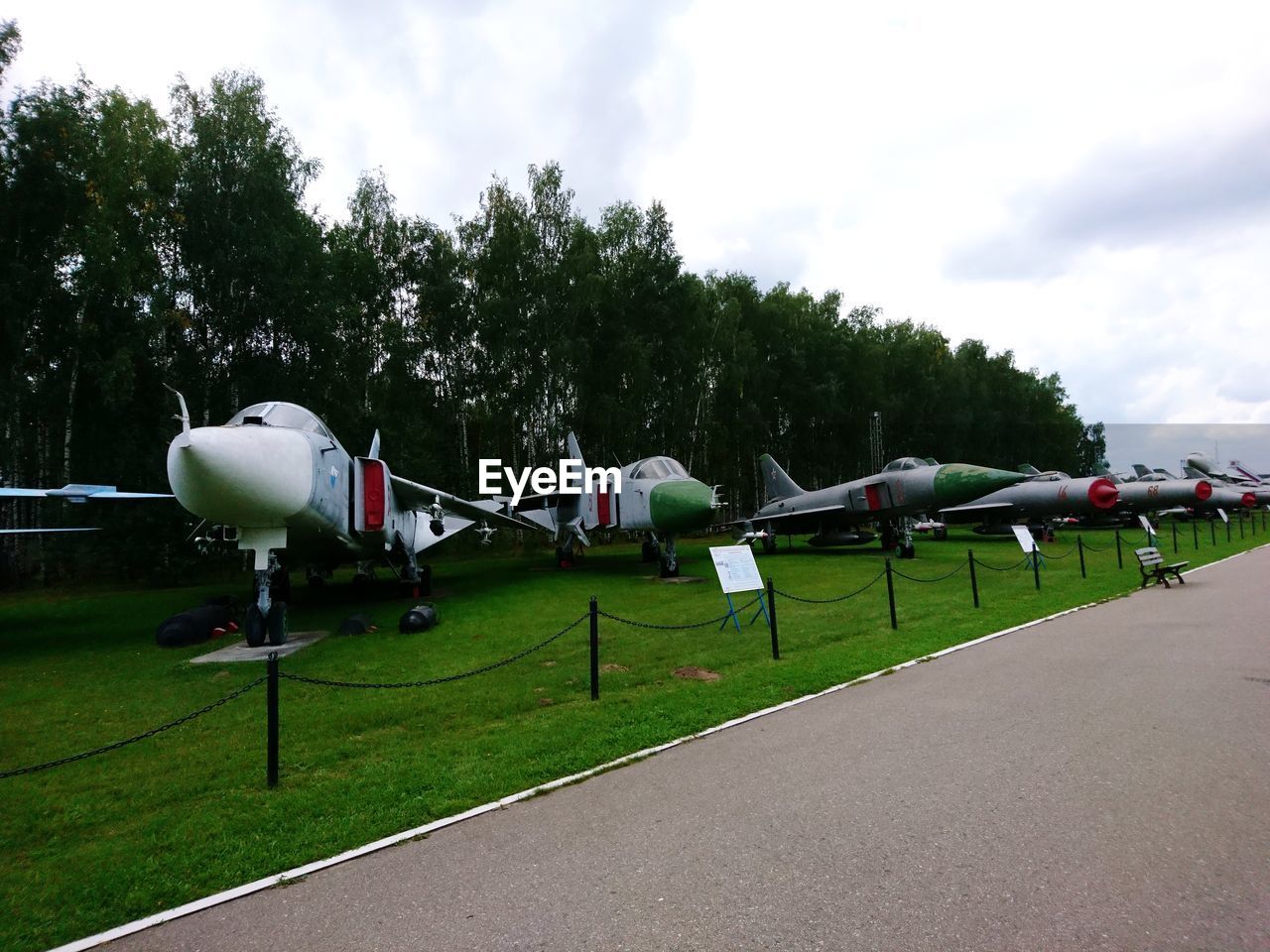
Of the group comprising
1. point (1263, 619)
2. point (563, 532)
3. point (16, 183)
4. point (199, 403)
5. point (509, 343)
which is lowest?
point (1263, 619)

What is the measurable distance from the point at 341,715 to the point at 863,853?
479 cm

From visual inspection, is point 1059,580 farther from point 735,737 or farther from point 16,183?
point 16,183

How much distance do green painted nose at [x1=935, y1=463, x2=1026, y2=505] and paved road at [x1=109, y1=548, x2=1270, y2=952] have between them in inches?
529

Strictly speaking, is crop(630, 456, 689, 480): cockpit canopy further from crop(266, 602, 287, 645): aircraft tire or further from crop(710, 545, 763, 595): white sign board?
crop(266, 602, 287, 645): aircraft tire

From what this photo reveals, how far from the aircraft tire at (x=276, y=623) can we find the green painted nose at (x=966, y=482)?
1657cm

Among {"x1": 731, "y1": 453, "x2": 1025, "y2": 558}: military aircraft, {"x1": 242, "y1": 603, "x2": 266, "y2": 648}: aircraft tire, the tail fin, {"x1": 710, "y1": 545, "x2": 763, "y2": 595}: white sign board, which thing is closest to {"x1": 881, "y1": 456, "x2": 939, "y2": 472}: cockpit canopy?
{"x1": 731, "y1": 453, "x2": 1025, "y2": 558}: military aircraft

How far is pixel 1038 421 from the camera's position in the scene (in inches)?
2140

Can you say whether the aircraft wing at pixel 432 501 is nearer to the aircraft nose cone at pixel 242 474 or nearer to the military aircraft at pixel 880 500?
the aircraft nose cone at pixel 242 474

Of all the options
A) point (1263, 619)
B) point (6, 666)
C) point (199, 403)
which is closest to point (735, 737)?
point (1263, 619)

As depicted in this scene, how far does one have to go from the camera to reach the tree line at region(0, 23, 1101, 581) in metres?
16.2

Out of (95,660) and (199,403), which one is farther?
(199,403)

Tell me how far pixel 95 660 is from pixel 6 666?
3.55ft

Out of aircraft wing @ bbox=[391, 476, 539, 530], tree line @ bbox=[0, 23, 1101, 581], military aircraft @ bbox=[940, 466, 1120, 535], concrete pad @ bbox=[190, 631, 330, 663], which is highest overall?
tree line @ bbox=[0, 23, 1101, 581]

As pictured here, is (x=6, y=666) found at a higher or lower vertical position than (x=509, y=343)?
lower
